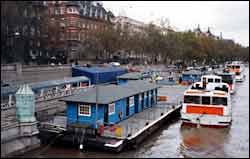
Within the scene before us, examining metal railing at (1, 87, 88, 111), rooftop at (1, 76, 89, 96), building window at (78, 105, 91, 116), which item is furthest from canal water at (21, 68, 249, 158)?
rooftop at (1, 76, 89, 96)

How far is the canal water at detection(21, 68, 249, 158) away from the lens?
21062mm

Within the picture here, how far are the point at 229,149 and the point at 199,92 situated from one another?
22.6 feet

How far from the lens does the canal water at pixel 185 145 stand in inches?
829

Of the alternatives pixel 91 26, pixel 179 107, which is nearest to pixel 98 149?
pixel 179 107

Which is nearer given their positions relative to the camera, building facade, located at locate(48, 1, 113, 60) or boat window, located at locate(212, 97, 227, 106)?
boat window, located at locate(212, 97, 227, 106)

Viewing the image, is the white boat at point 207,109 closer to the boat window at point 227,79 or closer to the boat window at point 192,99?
the boat window at point 192,99

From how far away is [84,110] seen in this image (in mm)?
23109

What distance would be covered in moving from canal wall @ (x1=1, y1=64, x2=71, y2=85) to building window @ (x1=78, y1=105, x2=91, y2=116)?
11.6m

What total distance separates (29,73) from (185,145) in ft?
73.1

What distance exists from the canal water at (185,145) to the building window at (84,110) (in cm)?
237

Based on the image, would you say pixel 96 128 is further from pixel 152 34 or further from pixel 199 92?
pixel 152 34

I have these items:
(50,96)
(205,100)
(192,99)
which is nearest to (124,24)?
(50,96)

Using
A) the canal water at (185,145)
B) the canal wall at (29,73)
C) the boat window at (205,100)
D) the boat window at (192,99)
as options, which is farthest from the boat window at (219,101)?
the canal wall at (29,73)

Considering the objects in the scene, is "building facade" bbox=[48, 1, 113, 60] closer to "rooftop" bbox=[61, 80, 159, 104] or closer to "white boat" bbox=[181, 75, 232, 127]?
"rooftop" bbox=[61, 80, 159, 104]
